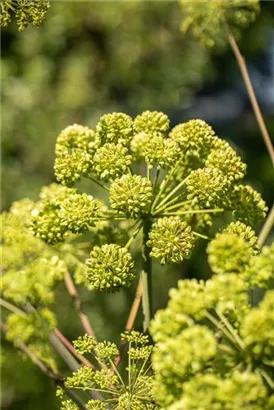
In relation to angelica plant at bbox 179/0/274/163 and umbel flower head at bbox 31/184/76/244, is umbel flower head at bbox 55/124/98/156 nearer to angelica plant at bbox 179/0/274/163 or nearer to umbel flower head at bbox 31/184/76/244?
umbel flower head at bbox 31/184/76/244

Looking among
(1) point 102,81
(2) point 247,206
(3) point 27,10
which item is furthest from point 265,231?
(1) point 102,81

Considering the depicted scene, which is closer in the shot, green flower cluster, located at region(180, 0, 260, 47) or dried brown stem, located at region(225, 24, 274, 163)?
dried brown stem, located at region(225, 24, 274, 163)

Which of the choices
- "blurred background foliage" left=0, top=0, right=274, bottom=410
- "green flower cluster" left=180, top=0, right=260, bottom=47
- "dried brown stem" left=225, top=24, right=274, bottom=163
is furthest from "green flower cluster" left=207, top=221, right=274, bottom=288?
"blurred background foliage" left=0, top=0, right=274, bottom=410

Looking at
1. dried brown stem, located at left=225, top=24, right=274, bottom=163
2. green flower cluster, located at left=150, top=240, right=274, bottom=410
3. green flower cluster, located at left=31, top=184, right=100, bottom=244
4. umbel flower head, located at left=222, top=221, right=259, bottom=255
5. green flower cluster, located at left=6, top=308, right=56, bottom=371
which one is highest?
dried brown stem, located at left=225, top=24, right=274, bottom=163

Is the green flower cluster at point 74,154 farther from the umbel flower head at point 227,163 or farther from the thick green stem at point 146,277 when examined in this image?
the umbel flower head at point 227,163

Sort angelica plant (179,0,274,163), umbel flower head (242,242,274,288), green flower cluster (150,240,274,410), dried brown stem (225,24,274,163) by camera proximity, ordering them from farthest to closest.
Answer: angelica plant (179,0,274,163)
dried brown stem (225,24,274,163)
umbel flower head (242,242,274,288)
green flower cluster (150,240,274,410)

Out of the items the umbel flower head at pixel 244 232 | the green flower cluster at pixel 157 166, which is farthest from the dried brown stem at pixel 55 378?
the umbel flower head at pixel 244 232
